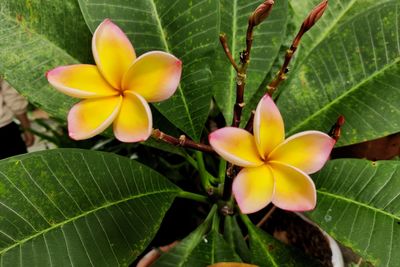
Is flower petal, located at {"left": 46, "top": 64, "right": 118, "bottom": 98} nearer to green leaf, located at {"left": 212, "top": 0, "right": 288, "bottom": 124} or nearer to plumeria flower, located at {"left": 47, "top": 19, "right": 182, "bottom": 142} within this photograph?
plumeria flower, located at {"left": 47, "top": 19, "right": 182, "bottom": 142}

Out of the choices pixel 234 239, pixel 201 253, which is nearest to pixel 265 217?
pixel 234 239

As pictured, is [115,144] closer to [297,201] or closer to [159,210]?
[159,210]

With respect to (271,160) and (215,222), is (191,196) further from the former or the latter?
(271,160)

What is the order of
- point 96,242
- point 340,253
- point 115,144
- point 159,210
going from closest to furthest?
1. point 96,242
2. point 159,210
3. point 340,253
4. point 115,144

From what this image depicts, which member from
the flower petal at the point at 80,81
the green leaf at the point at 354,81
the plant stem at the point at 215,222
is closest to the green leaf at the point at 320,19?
the green leaf at the point at 354,81

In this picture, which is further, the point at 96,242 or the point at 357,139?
the point at 357,139

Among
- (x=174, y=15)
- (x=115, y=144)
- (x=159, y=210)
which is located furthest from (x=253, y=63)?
(x=115, y=144)

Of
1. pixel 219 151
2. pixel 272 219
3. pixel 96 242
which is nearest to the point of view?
pixel 219 151
